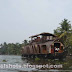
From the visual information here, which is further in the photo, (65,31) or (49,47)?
(65,31)

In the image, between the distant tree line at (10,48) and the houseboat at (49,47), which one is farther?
the distant tree line at (10,48)

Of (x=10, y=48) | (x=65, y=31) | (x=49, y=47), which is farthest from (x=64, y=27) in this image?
(x=10, y=48)

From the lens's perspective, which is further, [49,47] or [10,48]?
[10,48]

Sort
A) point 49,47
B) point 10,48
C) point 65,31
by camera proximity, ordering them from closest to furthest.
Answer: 1. point 49,47
2. point 65,31
3. point 10,48

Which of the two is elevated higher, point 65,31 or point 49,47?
point 65,31

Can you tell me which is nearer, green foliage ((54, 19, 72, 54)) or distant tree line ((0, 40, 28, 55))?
green foliage ((54, 19, 72, 54))

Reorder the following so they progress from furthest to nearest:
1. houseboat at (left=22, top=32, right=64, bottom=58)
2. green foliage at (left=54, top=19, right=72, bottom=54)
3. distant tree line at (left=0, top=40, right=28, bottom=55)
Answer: distant tree line at (left=0, top=40, right=28, bottom=55), green foliage at (left=54, top=19, right=72, bottom=54), houseboat at (left=22, top=32, right=64, bottom=58)

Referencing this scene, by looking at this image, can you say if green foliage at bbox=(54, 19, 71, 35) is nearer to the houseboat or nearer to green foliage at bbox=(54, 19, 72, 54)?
green foliage at bbox=(54, 19, 72, 54)

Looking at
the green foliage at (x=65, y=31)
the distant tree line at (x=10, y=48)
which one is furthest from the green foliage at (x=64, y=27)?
the distant tree line at (x=10, y=48)

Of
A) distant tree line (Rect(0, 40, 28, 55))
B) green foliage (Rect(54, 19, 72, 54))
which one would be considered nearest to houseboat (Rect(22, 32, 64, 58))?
green foliage (Rect(54, 19, 72, 54))

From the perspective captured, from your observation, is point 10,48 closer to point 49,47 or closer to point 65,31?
point 65,31

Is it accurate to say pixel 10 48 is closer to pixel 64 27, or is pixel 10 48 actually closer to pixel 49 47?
pixel 64 27

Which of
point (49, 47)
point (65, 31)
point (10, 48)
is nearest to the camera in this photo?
point (49, 47)

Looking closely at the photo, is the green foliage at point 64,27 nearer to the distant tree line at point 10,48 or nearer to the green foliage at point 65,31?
the green foliage at point 65,31
